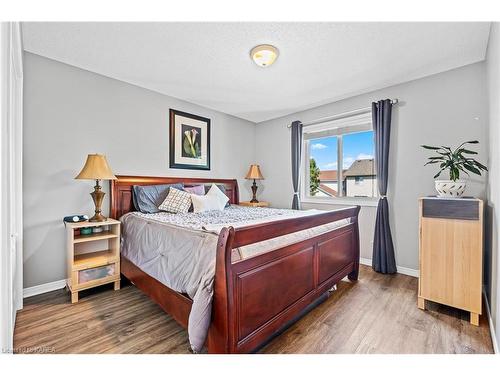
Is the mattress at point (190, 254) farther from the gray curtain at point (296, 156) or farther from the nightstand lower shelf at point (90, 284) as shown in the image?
the gray curtain at point (296, 156)

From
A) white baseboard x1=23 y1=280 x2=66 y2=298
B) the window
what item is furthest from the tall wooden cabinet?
white baseboard x1=23 y1=280 x2=66 y2=298

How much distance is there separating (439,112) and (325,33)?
69.2 inches

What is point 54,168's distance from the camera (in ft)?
8.30

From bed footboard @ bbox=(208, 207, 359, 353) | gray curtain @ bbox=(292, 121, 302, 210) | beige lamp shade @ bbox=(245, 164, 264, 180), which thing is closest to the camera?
bed footboard @ bbox=(208, 207, 359, 353)

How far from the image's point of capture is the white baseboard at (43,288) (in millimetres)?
2364

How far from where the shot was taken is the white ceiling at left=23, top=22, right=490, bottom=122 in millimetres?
2016

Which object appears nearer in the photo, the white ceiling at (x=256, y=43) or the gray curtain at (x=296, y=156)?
the white ceiling at (x=256, y=43)

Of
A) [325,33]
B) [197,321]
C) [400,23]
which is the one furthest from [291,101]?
[197,321]

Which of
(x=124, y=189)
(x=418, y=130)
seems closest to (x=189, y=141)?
(x=124, y=189)

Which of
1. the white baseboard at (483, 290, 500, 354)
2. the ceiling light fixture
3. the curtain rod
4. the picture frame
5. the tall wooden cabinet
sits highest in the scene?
the ceiling light fixture

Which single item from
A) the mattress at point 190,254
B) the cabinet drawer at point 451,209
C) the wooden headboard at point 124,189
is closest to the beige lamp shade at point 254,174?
the wooden headboard at point 124,189

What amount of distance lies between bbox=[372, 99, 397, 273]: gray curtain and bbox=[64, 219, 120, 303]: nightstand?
3.12 meters

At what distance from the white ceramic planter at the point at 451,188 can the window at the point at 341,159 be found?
1.24 m

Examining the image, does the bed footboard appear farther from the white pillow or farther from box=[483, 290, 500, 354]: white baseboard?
the white pillow
